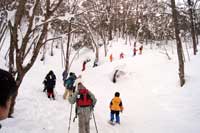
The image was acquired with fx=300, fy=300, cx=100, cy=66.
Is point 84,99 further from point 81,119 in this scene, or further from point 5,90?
point 5,90

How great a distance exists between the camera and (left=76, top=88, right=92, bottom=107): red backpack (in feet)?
31.1

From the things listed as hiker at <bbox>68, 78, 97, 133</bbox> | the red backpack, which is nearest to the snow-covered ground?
hiker at <bbox>68, 78, 97, 133</bbox>

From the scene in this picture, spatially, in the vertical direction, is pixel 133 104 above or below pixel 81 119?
above

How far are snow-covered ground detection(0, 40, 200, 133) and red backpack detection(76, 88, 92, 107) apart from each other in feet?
5.54

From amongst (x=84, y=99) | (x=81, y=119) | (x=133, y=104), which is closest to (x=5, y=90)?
(x=84, y=99)

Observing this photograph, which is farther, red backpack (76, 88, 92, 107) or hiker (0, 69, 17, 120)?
red backpack (76, 88, 92, 107)

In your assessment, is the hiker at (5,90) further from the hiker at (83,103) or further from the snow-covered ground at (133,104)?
the snow-covered ground at (133,104)

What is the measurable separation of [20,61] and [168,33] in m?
51.6

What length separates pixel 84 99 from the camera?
375 inches

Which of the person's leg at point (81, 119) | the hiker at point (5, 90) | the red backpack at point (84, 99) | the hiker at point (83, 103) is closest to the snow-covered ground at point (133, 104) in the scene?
the person's leg at point (81, 119)

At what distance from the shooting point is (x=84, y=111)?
9.59 metres

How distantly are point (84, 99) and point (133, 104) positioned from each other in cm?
938

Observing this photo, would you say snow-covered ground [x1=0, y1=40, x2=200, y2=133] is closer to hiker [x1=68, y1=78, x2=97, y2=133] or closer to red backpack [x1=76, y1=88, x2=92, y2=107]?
hiker [x1=68, y1=78, x2=97, y2=133]

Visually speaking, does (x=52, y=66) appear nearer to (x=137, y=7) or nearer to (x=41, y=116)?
(x=137, y=7)
